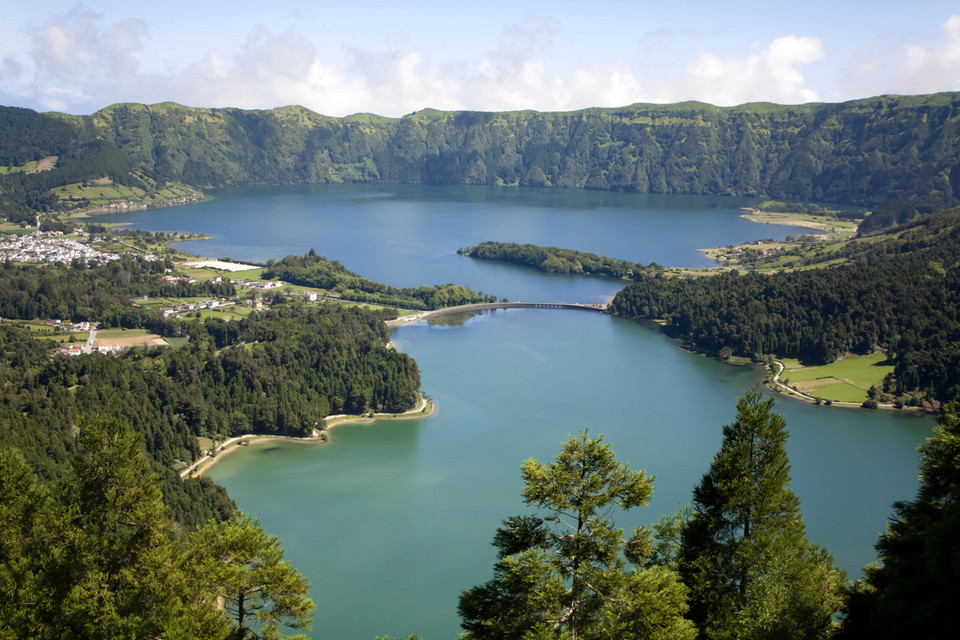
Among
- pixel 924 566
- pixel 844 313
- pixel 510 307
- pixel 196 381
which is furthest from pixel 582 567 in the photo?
pixel 510 307

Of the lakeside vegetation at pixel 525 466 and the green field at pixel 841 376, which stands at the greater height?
the lakeside vegetation at pixel 525 466

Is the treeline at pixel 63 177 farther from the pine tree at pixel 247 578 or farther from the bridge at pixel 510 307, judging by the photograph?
the pine tree at pixel 247 578

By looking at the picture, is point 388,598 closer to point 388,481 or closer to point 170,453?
point 388,481

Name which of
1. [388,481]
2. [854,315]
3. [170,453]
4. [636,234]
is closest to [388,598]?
[388,481]

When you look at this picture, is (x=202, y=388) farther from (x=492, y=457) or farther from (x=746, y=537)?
(x=746, y=537)

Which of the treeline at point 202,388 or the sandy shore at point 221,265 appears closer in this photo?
the treeline at point 202,388

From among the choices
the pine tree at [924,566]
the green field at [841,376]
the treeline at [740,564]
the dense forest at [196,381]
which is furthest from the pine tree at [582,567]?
the green field at [841,376]

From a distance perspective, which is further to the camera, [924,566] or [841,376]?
[841,376]
